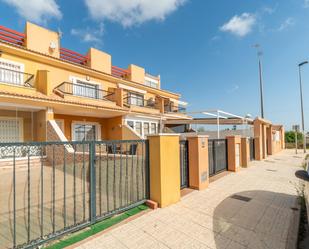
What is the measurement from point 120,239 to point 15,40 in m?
17.6

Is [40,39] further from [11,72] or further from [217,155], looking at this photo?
[217,155]

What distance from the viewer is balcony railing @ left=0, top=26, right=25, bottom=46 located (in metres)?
14.5

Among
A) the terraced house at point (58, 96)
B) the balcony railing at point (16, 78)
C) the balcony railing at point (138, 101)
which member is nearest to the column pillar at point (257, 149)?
the terraced house at point (58, 96)

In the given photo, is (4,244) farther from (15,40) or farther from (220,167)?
(15,40)

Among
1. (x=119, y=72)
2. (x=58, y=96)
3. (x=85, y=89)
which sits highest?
(x=119, y=72)

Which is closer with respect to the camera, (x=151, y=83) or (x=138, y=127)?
(x=138, y=127)

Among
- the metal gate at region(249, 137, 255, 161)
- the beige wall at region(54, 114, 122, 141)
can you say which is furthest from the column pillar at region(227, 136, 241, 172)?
the beige wall at region(54, 114, 122, 141)

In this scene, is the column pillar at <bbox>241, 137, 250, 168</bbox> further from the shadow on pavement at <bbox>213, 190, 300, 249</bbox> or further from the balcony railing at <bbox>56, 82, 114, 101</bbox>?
the balcony railing at <bbox>56, 82, 114, 101</bbox>

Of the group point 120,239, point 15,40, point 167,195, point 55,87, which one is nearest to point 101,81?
point 55,87

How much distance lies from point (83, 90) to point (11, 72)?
5086 millimetres

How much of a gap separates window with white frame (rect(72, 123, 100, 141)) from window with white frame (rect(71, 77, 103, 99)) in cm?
253

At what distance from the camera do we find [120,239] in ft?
12.3

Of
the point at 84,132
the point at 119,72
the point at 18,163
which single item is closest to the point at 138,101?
the point at 119,72

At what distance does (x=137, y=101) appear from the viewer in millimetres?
21203
